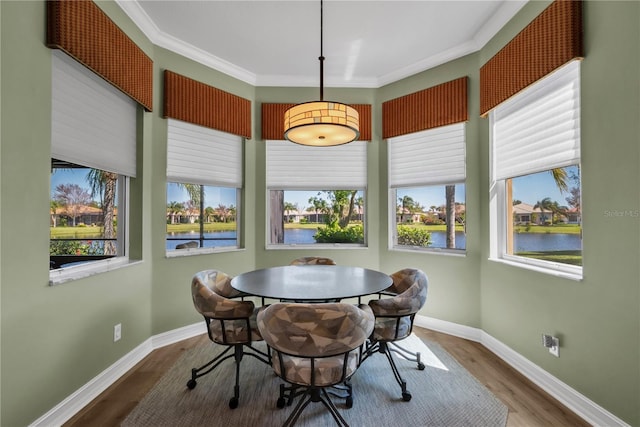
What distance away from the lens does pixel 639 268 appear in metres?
1.55

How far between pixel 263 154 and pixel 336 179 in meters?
1.00

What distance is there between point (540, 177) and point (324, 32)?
2374 millimetres

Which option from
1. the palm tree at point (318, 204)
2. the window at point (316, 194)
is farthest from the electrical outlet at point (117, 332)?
the palm tree at point (318, 204)

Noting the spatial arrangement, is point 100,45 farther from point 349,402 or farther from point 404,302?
point 349,402

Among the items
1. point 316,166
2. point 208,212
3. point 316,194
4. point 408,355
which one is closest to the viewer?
point 408,355

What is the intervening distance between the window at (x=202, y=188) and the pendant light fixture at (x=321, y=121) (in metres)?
1.48

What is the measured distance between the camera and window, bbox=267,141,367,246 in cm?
376

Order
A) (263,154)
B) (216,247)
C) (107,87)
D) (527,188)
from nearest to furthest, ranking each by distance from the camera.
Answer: (107,87)
(527,188)
(216,247)
(263,154)

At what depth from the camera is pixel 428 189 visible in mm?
3500

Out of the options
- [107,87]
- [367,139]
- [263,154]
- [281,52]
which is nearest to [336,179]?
[367,139]

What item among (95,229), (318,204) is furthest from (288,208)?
(95,229)

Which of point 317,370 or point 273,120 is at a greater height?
point 273,120

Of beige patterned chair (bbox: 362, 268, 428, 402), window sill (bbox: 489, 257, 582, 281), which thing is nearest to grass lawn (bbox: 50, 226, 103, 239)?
beige patterned chair (bbox: 362, 268, 428, 402)

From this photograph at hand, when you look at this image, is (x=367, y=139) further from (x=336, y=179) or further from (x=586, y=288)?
(x=586, y=288)
